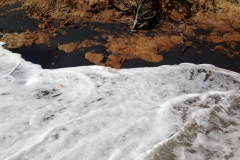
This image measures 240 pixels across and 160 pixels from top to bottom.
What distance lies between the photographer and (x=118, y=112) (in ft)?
11.6

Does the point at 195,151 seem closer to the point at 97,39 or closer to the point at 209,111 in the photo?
the point at 209,111

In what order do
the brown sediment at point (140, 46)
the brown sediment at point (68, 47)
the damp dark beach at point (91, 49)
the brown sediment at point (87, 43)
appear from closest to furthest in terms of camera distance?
1. the damp dark beach at point (91, 49)
2. the brown sediment at point (140, 46)
3. the brown sediment at point (68, 47)
4. the brown sediment at point (87, 43)

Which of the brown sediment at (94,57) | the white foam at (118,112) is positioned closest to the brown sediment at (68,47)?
the brown sediment at (94,57)

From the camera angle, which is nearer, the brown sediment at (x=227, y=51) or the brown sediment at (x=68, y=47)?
the brown sediment at (x=227, y=51)

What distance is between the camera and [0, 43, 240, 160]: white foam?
2.88m

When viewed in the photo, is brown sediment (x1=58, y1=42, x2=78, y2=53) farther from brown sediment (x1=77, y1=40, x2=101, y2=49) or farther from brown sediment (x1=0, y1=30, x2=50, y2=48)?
brown sediment (x1=0, y1=30, x2=50, y2=48)

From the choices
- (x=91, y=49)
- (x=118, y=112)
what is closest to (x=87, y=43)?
(x=91, y=49)

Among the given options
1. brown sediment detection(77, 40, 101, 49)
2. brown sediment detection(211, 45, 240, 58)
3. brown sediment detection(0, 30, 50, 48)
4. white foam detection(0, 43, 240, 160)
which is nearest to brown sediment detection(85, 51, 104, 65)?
white foam detection(0, 43, 240, 160)

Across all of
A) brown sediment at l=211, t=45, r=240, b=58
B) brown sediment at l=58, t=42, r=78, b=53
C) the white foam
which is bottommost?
the white foam

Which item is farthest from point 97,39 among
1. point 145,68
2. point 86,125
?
point 86,125

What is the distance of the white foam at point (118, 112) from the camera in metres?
2.88

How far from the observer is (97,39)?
18.6 feet

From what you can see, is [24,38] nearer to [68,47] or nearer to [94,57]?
[68,47]

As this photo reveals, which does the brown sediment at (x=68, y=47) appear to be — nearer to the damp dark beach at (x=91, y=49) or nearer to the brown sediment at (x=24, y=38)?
the damp dark beach at (x=91, y=49)
